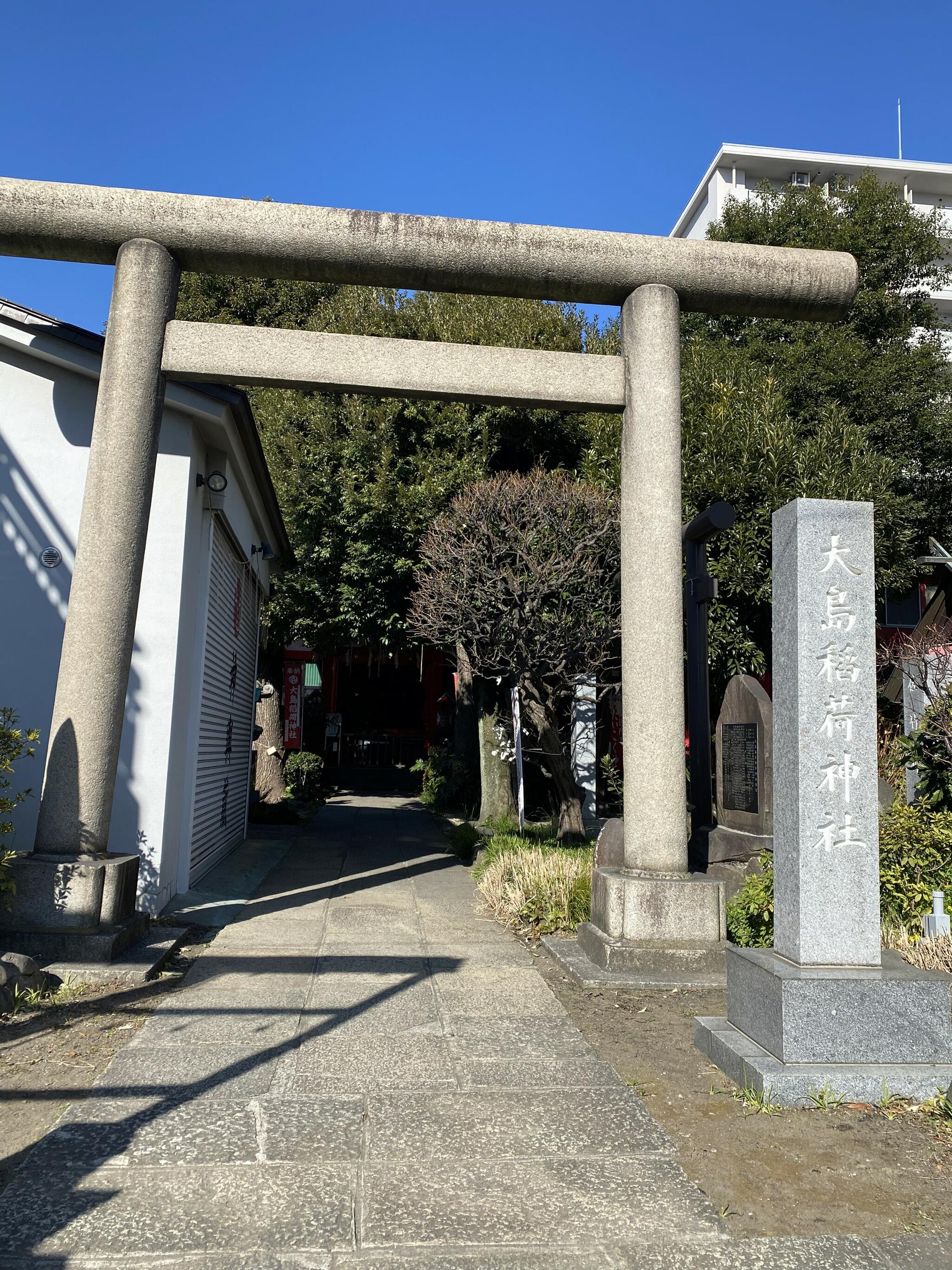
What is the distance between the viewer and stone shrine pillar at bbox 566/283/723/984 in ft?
21.1

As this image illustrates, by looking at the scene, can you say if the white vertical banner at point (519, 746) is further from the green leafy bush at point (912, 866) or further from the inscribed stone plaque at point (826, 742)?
the inscribed stone plaque at point (826, 742)

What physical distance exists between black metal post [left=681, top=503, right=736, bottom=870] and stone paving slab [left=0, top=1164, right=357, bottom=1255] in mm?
6161

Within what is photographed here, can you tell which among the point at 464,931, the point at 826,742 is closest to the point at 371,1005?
the point at 464,931

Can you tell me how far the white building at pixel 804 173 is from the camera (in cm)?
4028

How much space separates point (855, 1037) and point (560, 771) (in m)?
7.64

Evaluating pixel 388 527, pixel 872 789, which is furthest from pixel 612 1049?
pixel 388 527

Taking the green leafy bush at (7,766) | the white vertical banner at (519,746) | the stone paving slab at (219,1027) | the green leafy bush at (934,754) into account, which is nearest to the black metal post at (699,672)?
the green leafy bush at (934,754)

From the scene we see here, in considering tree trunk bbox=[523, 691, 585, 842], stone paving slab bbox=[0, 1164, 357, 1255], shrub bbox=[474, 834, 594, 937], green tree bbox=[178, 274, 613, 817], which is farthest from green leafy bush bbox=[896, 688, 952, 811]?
green tree bbox=[178, 274, 613, 817]

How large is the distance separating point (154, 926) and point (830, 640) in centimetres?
572

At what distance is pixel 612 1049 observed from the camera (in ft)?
16.4

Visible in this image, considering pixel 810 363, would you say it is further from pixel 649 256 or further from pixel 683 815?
pixel 683 815

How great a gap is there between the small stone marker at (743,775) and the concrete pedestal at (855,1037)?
3.46 meters

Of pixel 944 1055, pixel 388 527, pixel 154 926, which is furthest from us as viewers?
pixel 388 527

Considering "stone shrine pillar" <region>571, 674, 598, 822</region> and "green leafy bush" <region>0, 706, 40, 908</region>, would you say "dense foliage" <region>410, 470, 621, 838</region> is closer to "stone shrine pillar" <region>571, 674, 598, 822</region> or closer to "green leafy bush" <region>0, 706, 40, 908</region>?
"stone shrine pillar" <region>571, 674, 598, 822</region>
